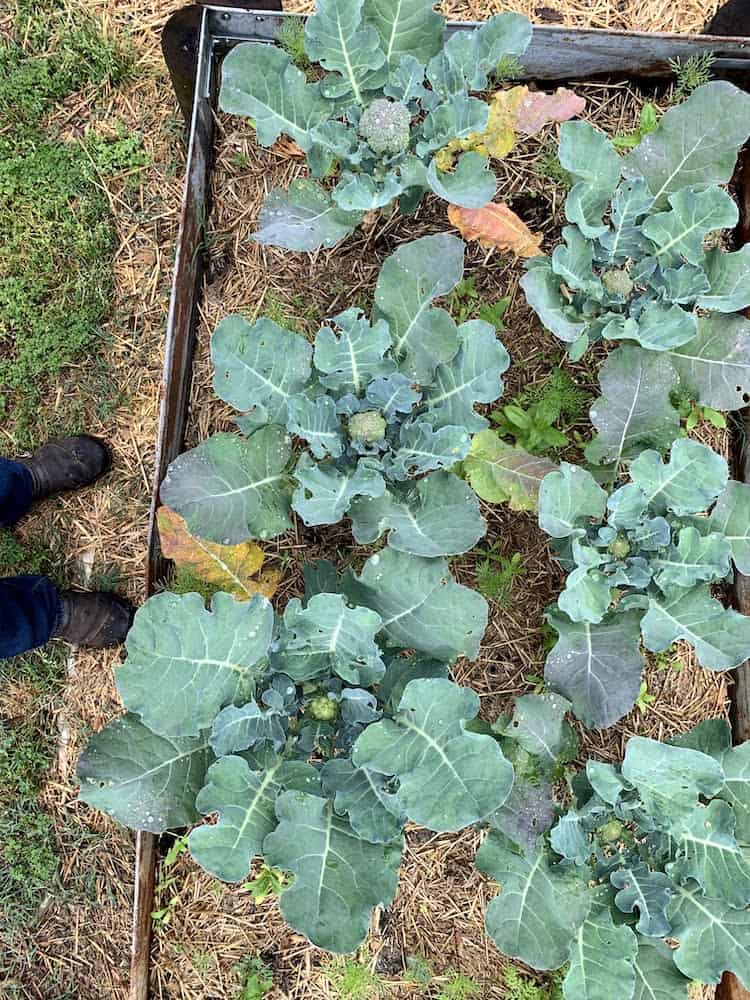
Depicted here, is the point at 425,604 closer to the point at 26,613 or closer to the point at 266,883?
the point at 266,883

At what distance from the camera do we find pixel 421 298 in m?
2.32

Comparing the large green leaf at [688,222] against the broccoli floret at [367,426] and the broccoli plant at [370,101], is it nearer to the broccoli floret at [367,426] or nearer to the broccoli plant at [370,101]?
the broccoli plant at [370,101]

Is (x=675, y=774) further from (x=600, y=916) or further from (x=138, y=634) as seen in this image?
(x=138, y=634)

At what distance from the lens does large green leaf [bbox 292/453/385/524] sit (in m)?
2.16

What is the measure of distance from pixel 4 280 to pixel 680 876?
3.01m

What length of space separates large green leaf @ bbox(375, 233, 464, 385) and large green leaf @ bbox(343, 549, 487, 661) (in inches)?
20.9

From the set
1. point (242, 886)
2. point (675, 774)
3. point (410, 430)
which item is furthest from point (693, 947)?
point (410, 430)

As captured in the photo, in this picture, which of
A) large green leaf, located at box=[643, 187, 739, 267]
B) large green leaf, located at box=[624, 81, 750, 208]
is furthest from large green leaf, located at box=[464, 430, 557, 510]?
large green leaf, located at box=[624, 81, 750, 208]

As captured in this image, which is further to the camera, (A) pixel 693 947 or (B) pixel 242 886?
(B) pixel 242 886

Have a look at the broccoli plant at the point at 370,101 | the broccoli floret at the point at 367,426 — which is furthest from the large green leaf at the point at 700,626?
the broccoli plant at the point at 370,101

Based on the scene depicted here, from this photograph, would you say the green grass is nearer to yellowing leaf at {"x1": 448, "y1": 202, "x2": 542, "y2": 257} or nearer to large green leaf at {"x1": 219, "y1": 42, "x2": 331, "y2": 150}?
large green leaf at {"x1": 219, "y1": 42, "x2": 331, "y2": 150}

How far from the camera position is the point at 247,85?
2303 millimetres

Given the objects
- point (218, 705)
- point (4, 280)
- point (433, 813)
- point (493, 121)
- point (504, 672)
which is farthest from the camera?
point (4, 280)

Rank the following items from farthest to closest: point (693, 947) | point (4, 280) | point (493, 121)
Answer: point (4, 280)
point (493, 121)
point (693, 947)
